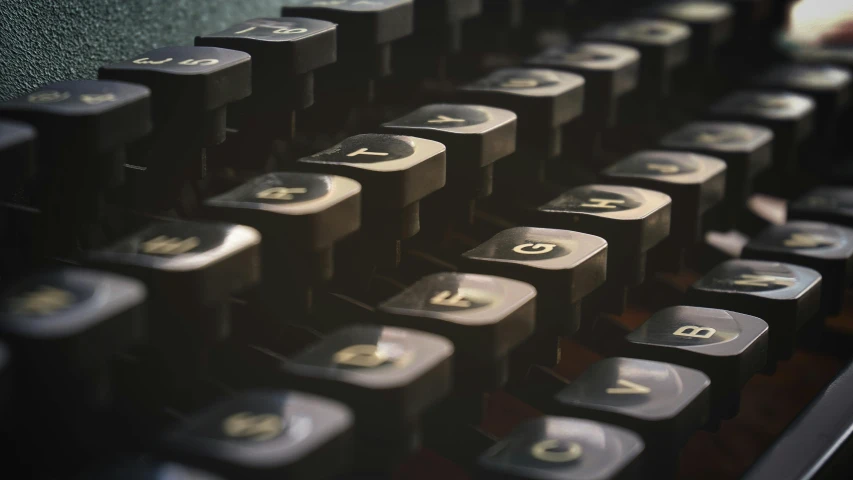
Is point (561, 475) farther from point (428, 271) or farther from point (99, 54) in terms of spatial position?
point (99, 54)

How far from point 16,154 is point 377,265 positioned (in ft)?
1.30

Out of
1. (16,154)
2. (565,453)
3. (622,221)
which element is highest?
(16,154)

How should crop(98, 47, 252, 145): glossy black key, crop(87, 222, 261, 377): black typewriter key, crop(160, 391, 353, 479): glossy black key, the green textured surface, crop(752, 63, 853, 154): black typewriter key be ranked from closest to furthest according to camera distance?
crop(160, 391, 353, 479): glossy black key
crop(87, 222, 261, 377): black typewriter key
crop(98, 47, 252, 145): glossy black key
the green textured surface
crop(752, 63, 853, 154): black typewriter key

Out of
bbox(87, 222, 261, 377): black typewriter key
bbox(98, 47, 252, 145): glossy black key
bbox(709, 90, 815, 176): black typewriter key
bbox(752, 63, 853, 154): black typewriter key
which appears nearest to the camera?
bbox(87, 222, 261, 377): black typewriter key

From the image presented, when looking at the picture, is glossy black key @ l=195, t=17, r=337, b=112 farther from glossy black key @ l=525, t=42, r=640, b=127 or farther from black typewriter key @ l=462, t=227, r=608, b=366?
glossy black key @ l=525, t=42, r=640, b=127

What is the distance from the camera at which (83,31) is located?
120 cm

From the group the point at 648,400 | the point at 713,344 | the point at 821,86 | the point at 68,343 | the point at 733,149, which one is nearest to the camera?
the point at 68,343

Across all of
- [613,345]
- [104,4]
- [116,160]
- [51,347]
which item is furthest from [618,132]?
[51,347]

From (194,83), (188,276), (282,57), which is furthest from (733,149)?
(188,276)

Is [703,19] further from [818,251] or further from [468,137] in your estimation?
[468,137]

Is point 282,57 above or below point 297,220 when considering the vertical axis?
above

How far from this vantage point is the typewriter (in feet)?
2.63

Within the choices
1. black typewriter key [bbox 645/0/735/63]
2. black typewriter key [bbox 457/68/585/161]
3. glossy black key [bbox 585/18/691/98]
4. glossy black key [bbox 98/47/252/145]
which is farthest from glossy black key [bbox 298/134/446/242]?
black typewriter key [bbox 645/0/735/63]

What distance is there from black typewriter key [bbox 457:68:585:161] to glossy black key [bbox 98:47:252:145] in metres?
0.36
